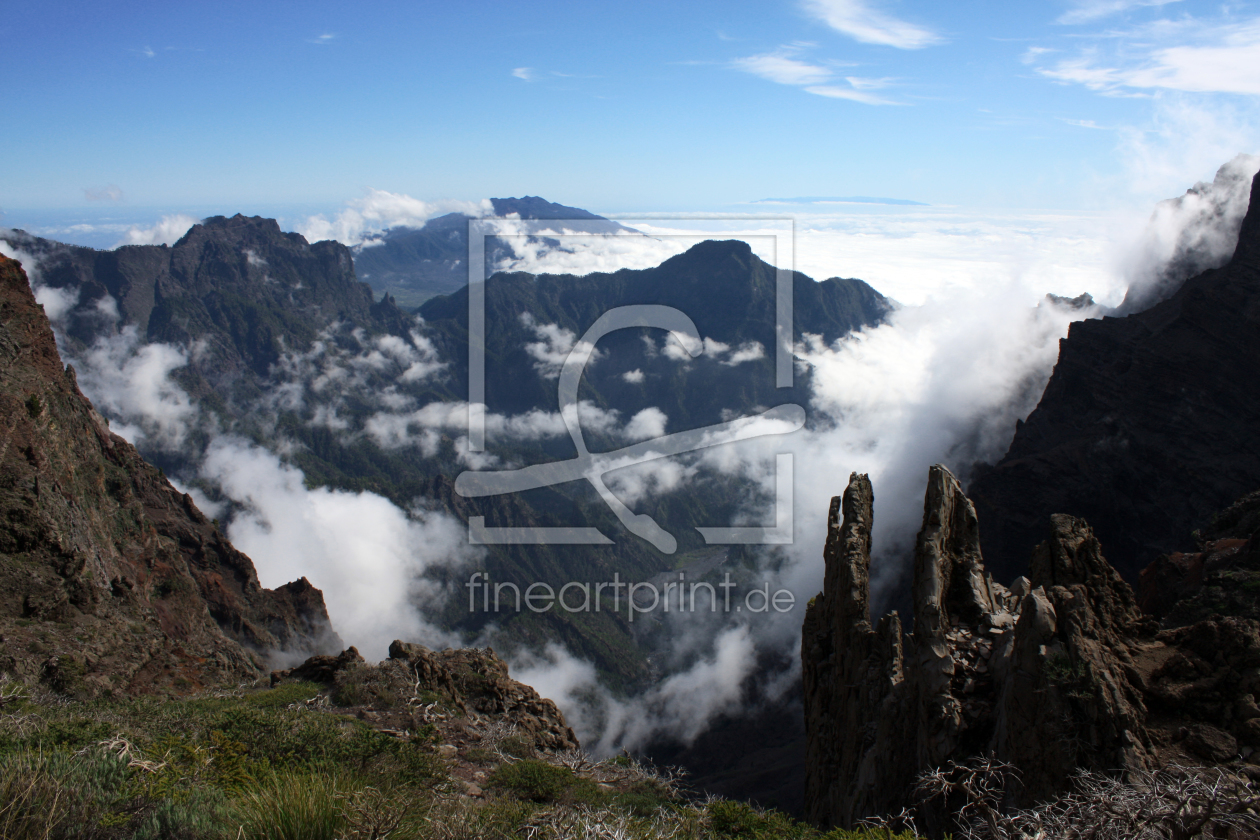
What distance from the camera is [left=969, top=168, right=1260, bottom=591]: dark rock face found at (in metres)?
63.9

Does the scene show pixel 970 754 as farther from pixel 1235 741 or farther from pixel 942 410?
pixel 942 410

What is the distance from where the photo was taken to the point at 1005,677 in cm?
1292

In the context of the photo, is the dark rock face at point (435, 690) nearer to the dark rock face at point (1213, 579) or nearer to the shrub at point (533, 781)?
the shrub at point (533, 781)

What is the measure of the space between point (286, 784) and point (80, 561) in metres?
31.0

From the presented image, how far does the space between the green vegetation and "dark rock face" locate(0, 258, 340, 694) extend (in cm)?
604

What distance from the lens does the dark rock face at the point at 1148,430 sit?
63.9 metres

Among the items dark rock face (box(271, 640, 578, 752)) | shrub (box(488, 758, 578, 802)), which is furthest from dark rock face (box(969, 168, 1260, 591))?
shrub (box(488, 758, 578, 802))

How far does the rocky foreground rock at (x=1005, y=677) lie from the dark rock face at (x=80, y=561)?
2371 centimetres

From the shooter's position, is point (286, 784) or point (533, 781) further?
point (533, 781)

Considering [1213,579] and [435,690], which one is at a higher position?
[1213,579]

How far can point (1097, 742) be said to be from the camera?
35.0ft

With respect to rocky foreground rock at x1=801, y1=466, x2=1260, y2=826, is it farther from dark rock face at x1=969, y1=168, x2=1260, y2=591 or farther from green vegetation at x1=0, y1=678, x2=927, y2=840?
dark rock face at x1=969, y1=168, x2=1260, y2=591

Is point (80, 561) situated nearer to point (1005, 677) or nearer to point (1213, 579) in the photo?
point (1005, 677)

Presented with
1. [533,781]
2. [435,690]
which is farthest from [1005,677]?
[435,690]
